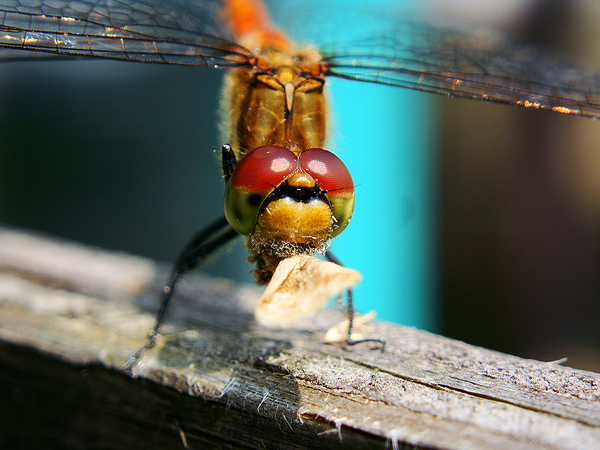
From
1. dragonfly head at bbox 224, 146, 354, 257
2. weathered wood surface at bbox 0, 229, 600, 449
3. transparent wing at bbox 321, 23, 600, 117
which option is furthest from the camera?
transparent wing at bbox 321, 23, 600, 117


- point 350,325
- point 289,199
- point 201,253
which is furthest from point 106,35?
point 350,325

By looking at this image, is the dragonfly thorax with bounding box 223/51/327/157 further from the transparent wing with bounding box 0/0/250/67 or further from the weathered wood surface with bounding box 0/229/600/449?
the weathered wood surface with bounding box 0/229/600/449

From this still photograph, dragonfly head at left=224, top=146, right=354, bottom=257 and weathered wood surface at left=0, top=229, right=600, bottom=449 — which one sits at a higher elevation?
dragonfly head at left=224, top=146, right=354, bottom=257

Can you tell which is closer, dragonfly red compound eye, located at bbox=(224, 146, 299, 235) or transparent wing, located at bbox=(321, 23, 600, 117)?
dragonfly red compound eye, located at bbox=(224, 146, 299, 235)

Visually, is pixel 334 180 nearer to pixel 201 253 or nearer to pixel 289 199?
pixel 289 199

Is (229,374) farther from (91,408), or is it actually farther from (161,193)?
(161,193)

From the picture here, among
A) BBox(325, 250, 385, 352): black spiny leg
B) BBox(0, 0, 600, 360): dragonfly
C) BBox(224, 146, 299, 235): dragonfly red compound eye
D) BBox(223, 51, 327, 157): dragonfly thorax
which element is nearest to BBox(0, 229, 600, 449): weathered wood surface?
BBox(325, 250, 385, 352): black spiny leg

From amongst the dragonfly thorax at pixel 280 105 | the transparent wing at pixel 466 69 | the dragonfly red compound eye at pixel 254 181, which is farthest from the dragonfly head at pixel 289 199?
the transparent wing at pixel 466 69
